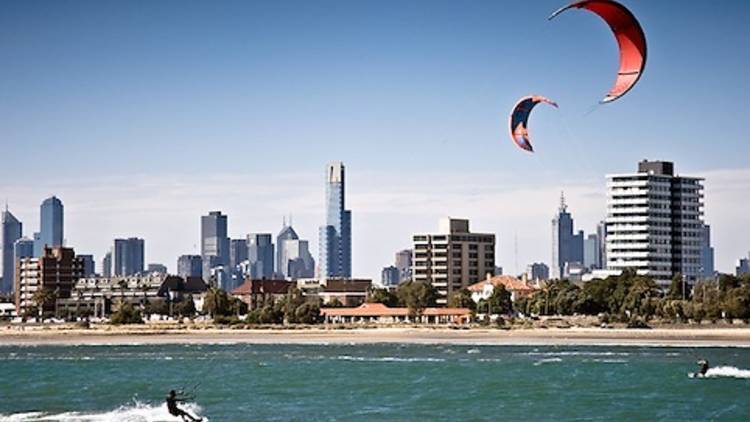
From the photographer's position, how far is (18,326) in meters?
140

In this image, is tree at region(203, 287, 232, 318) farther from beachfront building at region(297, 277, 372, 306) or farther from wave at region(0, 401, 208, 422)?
wave at region(0, 401, 208, 422)

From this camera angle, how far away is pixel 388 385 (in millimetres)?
52469

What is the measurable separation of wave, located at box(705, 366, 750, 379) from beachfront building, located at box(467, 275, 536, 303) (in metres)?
85.4

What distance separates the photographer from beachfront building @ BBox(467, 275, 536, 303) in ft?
486

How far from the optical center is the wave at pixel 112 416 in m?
39.9

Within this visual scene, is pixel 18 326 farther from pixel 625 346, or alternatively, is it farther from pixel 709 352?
pixel 709 352

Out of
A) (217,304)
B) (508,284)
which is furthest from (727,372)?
(508,284)

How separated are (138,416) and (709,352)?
142 ft

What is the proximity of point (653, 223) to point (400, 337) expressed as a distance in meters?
73.8

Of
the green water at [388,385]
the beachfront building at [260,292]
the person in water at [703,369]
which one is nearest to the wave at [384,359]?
the green water at [388,385]

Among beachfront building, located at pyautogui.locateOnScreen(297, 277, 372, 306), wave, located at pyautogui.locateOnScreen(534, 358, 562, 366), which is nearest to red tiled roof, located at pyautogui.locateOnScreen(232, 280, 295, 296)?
beachfront building, located at pyautogui.locateOnScreen(297, 277, 372, 306)

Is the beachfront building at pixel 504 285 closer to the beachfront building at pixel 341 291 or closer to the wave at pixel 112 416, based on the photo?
the beachfront building at pixel 341 291

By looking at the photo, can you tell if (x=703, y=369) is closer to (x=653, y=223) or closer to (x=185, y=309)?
(x=185, y=309)

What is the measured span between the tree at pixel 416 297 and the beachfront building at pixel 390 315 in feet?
1.69
